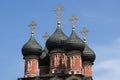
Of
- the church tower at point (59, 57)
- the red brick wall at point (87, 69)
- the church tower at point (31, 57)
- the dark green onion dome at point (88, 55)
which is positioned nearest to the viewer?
the church tower at point (59, 57)

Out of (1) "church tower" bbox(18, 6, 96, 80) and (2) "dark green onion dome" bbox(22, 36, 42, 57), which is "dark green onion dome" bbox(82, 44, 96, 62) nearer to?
(1) "church tower" bbox(18, 6, 96, 80)

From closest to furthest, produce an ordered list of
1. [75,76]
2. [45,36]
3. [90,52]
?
1. [75,76]
2. [90,52]
3. [45,36]

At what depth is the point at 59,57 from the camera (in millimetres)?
29047

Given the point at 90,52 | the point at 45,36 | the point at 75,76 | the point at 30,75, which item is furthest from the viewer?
the point at 45,36

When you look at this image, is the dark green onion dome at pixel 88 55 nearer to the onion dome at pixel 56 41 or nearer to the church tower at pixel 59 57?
the church tower at pixel 59 57

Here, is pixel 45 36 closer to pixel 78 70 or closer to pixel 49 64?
pixel 49 64

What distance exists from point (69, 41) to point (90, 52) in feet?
11.5

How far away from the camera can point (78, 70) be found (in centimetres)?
2759

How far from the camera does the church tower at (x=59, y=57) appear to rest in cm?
2777

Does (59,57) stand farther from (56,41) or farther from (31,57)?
(31,57)

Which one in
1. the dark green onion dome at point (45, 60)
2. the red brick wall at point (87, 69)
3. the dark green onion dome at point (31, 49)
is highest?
the dark green onion dome at point (31, 49)

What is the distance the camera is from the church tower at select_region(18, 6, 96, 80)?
27766mm

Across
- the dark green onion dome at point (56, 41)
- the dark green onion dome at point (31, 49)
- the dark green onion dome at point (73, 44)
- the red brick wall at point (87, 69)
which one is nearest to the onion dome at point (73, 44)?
the dark green onion dome at point (73, 44)

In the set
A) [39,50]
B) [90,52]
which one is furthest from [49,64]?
[90,52]
